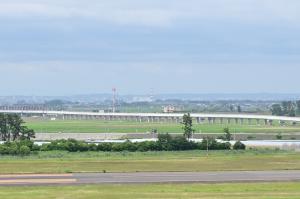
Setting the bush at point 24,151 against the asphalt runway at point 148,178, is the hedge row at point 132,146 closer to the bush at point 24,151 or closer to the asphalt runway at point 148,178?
the bush at point 24,151

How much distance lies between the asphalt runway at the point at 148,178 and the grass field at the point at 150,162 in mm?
3499

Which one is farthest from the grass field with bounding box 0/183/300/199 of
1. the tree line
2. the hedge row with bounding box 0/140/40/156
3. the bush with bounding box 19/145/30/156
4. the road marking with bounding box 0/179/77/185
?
the tree line

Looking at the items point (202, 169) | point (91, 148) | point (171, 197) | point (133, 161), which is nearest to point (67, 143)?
point (91, 148)

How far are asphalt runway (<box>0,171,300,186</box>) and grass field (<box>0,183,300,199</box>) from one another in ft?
8.03

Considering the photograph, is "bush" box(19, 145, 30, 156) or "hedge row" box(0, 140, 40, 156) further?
"hedge row" box(0, 140, 40, 156)

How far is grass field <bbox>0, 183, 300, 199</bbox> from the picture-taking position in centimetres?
4031

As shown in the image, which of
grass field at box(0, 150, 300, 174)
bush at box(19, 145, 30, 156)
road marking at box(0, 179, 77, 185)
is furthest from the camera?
bush at box(19, 145, 30, 156)

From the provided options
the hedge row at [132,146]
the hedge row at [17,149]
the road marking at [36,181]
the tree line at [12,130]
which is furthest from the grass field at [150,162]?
the tree line at [12,130]

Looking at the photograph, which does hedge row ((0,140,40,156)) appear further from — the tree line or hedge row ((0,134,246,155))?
the tree line

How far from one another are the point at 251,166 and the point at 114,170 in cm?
1228

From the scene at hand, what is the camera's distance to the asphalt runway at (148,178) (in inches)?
1873

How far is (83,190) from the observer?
43.0 m

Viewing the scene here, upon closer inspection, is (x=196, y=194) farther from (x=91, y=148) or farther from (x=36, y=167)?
(x=91, y=148)

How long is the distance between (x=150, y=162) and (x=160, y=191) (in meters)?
22.6
